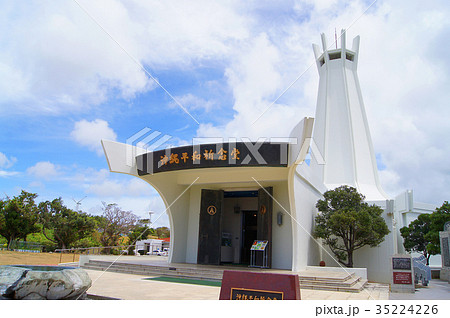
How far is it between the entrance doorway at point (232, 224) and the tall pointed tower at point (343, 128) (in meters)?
8.24

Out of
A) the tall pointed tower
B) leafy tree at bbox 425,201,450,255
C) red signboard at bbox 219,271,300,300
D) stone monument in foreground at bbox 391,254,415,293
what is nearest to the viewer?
red signboard at bbox 219,271,300,300

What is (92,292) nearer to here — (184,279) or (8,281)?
(8,281)

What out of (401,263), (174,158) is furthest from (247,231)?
(401,263)

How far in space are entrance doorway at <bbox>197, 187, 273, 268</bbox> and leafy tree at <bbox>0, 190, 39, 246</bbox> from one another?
15.5 meters

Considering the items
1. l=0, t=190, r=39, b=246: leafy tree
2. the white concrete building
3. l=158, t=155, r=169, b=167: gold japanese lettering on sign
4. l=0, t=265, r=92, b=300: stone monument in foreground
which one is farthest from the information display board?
l=0, t=190, r=39, b=246: leafy tree

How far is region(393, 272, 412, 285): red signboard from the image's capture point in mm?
9180

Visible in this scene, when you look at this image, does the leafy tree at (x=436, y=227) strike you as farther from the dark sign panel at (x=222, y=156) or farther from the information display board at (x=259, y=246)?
the dark sign panel at (x=222, y=156)

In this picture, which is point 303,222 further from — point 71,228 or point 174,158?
point 71,228

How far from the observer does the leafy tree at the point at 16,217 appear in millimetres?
21266

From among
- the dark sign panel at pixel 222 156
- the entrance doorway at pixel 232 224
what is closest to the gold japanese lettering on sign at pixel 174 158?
the dark sign panel at pixel 222 156

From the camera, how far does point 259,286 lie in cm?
370

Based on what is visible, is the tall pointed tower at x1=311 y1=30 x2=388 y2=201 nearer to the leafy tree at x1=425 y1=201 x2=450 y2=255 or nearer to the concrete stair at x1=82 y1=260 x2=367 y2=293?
the leafy tree at x1=425 y1=201 x2=450 y2=255
